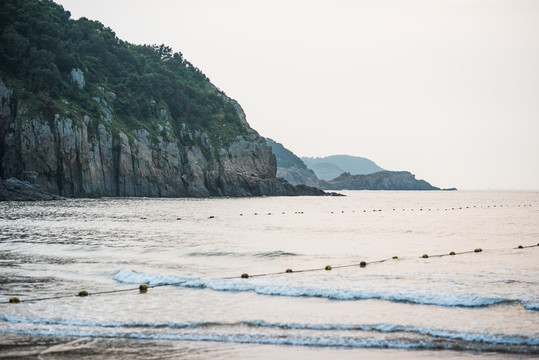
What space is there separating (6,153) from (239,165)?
194ft

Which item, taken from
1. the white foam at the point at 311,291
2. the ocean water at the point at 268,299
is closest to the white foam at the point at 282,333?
the ocean water at the point at 268,299

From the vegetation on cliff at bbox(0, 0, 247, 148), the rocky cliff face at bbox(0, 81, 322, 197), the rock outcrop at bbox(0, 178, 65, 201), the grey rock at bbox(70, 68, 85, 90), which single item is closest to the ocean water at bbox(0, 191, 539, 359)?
the rock outcrop at bbox(0, 178, 65, 201)

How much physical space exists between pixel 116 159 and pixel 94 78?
30033 mm

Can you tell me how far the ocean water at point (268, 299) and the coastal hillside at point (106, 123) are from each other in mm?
59127

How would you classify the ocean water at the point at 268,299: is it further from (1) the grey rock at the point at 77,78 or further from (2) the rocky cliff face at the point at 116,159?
(1) the grey rock at the point at 77,78

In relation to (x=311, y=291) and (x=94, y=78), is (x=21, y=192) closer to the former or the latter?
(x=94, y=78)

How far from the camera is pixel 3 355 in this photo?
1296 centimetres

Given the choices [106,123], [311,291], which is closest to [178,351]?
[311,291]

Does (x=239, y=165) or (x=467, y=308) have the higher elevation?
(x=239, y=165)

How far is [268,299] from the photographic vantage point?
19344 millimetres

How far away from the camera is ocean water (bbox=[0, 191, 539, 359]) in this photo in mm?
13922

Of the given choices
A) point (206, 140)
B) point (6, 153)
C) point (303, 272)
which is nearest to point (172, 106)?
point (206, 140)

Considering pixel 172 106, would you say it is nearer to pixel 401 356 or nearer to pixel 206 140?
pixel 206 140

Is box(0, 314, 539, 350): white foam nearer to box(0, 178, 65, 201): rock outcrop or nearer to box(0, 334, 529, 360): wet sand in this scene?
box(0, 334, 529, 360): wet sand
